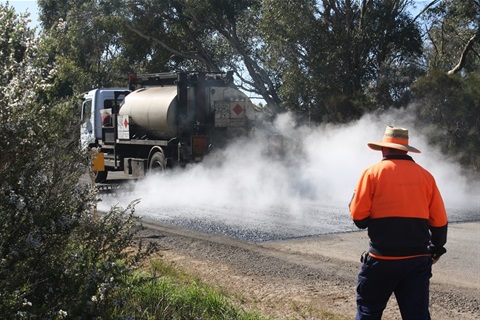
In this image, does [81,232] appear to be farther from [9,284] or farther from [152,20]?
[152,20]

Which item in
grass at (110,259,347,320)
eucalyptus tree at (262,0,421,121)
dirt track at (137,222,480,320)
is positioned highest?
eucalyptus tree at (262,0,421,121)

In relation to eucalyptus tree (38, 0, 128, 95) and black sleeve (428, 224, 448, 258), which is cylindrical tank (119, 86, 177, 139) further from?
black sleeve (428, 224, 448, 258)

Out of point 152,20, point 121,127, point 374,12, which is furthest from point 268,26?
point 121,127

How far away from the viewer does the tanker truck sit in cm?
1719

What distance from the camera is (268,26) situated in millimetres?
26297

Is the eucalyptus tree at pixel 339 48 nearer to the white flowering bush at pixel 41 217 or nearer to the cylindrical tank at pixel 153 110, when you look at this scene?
the cylindrical tank at pixel 153 110

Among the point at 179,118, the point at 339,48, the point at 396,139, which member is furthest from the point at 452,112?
the point at 396,139

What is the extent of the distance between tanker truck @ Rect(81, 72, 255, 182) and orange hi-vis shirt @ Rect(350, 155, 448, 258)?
39.8 feet

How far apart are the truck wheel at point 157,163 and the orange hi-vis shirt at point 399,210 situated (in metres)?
12.7

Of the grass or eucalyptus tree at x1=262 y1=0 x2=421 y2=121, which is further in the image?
eucalyptus tree at x1=262 y1=0 x2=421 y2=121

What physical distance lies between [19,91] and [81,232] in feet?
3.29

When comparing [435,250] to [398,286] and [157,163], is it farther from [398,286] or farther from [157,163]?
[157,163]

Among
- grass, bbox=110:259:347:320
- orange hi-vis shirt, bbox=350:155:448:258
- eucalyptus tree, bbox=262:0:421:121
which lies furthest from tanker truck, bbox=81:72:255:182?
orange hi-vis shirt, bbox=350:155:448:258

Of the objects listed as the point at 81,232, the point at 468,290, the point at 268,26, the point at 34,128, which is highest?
the point at 268,26
